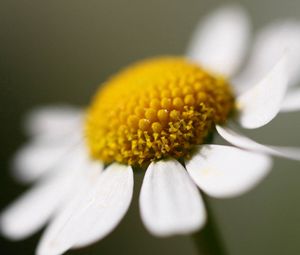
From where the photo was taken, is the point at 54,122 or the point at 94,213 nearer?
the point at 94,213

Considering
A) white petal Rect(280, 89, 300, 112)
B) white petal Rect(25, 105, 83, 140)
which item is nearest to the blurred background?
white petal Rect(25, 105, 83, 140)

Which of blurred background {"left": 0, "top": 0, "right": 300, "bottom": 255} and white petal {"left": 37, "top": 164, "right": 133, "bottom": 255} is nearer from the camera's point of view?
white petal {"left": 37, "top": 164, "right": 133, "bottom": 255}

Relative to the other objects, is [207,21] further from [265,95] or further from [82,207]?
[82,207]

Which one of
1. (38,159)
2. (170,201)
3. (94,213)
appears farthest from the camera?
(38,159)

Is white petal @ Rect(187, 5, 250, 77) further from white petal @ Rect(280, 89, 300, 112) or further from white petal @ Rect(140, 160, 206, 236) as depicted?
white petal @ Rect(140, 160, 206, 236)

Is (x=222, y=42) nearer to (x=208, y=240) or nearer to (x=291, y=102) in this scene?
(x=291, y=102)

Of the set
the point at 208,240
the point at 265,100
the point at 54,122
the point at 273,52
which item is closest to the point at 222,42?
the point at 273,52

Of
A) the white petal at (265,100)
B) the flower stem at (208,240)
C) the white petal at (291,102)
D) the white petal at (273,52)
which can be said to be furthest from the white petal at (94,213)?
the white petal at (273,52)
